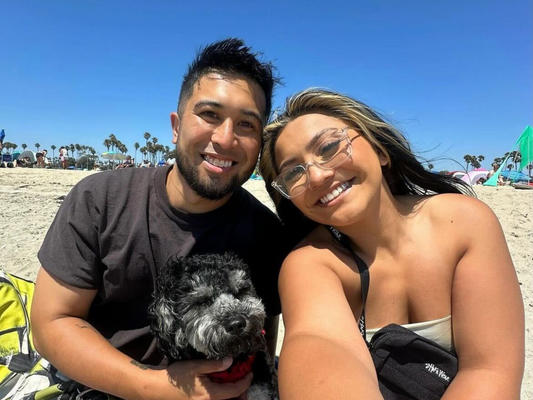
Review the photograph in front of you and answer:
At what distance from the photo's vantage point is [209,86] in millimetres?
2602

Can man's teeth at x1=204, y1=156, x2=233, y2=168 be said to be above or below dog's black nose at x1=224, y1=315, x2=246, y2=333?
above

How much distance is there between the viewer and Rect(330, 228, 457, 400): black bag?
1.82 m

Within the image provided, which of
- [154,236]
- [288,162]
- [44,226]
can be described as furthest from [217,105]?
[44,226]

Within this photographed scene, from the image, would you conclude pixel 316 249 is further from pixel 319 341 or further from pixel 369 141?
pixel 369 141

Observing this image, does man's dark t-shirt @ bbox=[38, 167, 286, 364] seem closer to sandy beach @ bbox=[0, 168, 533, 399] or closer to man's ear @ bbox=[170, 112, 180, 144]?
man's ear @ bbox=[170, 112, 180, 144]

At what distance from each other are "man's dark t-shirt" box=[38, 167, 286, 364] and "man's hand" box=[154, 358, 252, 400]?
16.3 inches

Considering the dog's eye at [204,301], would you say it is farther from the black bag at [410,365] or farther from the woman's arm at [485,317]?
the woman's arm at [485,317]

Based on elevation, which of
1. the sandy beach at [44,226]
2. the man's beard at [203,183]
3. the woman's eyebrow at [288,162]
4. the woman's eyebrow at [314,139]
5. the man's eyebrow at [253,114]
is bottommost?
the sandy beach at [44,226]

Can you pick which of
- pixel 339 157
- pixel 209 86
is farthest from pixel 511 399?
pixel 209 86

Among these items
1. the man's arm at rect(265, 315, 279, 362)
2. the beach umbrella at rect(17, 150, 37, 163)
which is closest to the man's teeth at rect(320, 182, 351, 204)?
the man's arm at rect(265, 315, 279, 362)

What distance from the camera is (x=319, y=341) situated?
1648 millimetres

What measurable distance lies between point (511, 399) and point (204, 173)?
222 centimetres

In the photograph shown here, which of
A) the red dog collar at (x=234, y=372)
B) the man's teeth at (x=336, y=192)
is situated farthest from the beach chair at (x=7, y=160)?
the man's teeth at (x=336, y=192)

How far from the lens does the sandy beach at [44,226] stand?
5.93 meters
